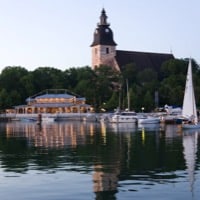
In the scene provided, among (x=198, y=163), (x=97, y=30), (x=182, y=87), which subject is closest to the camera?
(x=198, y=163)

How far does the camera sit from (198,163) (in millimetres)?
22625

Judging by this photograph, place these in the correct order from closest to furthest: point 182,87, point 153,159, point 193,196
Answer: point 193,196 < point 153,159 < point 182,87

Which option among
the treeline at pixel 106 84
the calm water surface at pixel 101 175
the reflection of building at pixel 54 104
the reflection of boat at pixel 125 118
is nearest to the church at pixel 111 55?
the treeline at pixel 106 84

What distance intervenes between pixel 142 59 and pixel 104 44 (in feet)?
45.5

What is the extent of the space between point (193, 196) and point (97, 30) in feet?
448

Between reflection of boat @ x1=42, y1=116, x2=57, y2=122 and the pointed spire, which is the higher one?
the pointed spire

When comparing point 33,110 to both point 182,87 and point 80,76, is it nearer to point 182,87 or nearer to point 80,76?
point 80,76

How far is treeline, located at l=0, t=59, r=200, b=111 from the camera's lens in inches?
4662

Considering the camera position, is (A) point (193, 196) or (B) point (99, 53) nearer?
(A) point (193, 196)

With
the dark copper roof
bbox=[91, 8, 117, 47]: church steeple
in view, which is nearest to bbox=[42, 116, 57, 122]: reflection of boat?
the dark copper roof

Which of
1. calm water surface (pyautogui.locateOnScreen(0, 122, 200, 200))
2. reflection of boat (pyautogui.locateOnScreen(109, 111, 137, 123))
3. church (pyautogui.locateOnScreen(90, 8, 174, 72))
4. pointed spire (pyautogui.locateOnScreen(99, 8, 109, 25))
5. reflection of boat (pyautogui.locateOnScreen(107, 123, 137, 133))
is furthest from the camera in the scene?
church (pyautogui.locateOnScreen(90, 8, 174, 72))

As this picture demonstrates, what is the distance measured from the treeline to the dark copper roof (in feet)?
22.7

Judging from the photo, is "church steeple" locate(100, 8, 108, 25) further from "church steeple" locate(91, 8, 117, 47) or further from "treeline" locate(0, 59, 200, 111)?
"treeline" locate(0, 59, 200, 111)

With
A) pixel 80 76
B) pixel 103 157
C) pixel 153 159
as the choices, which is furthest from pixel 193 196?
pixel 80 76
